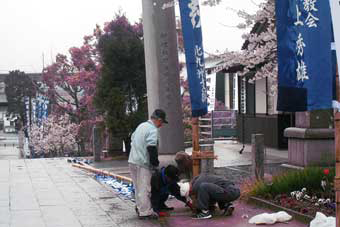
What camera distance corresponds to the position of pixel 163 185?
28.7ft

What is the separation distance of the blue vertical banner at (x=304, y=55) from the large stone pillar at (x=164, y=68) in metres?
5.99

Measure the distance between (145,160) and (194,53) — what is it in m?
1.96

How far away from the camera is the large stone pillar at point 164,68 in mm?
11492

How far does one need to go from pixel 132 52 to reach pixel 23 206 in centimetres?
1030

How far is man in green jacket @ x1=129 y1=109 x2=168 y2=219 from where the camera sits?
27.7 feet

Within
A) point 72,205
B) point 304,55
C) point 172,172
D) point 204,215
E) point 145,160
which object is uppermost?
point 304,55

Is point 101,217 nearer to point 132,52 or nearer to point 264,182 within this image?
point 264,182

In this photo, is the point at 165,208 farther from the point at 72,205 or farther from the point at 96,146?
the point at 96,146

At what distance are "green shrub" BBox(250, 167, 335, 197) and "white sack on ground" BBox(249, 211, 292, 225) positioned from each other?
1177mm

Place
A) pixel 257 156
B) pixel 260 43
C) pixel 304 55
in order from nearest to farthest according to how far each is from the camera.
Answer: pixel 304 55 → pixel 257 156 → pixel 260 43

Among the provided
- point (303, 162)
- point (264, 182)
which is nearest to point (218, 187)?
point (264, 182)

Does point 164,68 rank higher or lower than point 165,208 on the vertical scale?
higher

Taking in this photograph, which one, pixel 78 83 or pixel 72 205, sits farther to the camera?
pixel 78 83

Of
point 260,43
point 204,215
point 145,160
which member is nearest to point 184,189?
point 204,215
